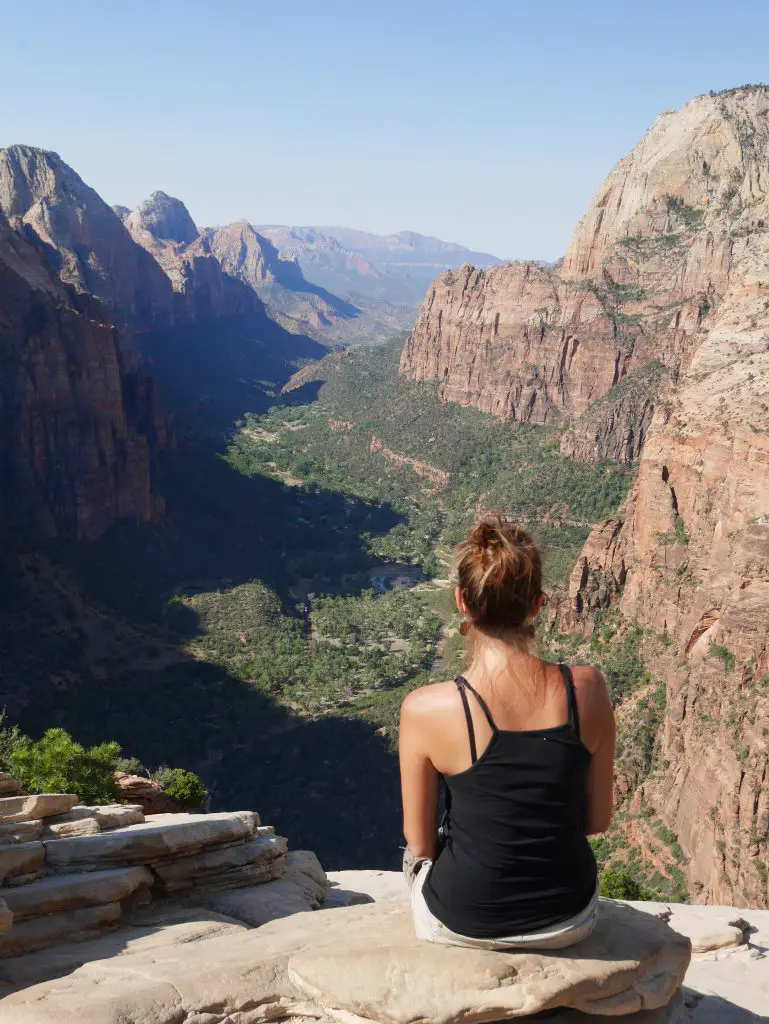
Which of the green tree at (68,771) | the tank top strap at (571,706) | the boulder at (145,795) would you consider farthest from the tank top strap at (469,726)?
the boulder at (145,795)

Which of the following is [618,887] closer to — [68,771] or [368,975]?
[68,771]

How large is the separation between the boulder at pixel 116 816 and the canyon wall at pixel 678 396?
21575 mm

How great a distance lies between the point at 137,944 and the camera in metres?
10.9

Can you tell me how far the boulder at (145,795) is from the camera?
24422 mm

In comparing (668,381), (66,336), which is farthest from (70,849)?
(668,381)

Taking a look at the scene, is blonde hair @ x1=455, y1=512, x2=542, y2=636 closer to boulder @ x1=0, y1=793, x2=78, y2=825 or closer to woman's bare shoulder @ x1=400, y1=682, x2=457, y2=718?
woman's bare shoulder @ x1=400, y1=682, x2=457, y2=718

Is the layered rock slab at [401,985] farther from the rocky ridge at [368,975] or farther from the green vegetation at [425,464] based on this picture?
the green vegetation at [425,464]

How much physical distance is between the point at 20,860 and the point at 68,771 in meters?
11.6

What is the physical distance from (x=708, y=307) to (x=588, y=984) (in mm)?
98203

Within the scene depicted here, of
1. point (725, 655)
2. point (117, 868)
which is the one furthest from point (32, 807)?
point (725, 655)

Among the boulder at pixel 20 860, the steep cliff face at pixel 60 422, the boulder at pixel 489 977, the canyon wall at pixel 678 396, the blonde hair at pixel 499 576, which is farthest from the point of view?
the steep cliff face at pixel 60 422

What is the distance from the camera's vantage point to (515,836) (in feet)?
18.0

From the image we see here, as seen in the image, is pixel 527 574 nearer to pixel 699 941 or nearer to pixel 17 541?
pixel 699 941

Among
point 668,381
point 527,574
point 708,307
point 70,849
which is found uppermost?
point 708,307
